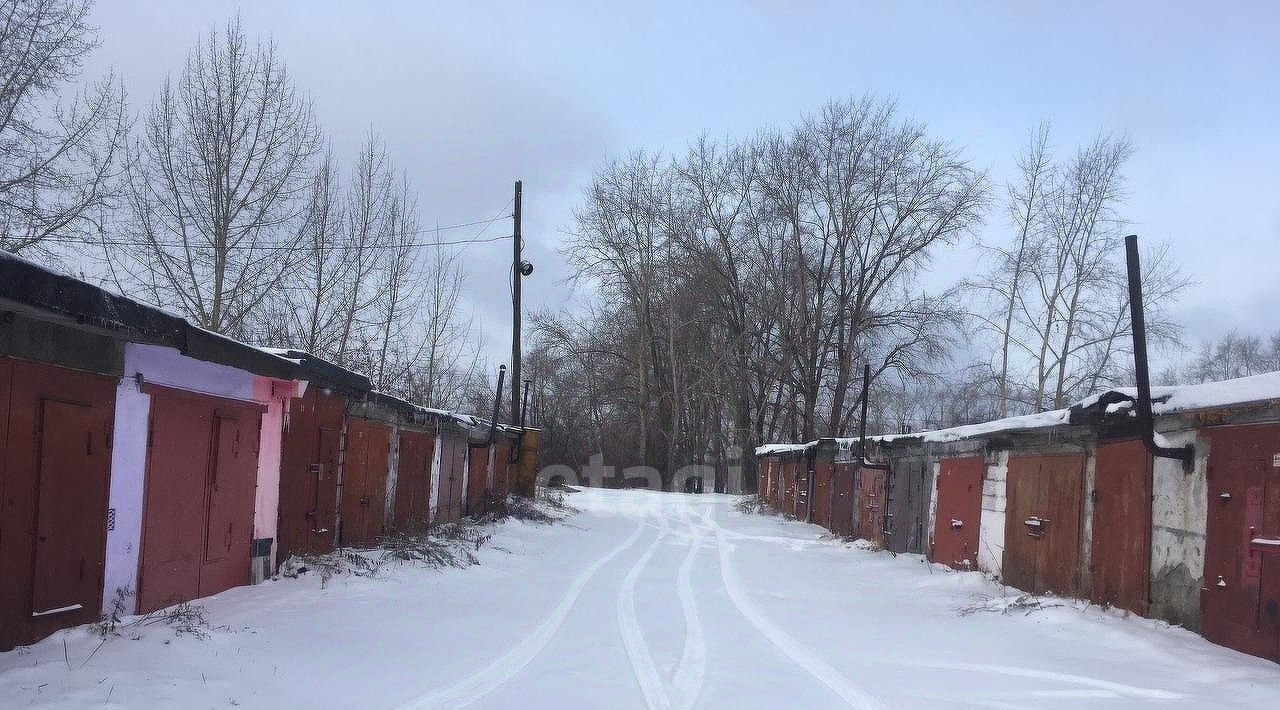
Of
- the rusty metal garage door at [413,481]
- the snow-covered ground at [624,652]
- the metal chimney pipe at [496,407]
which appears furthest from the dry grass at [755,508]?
the snow-covered ground at [624,652]

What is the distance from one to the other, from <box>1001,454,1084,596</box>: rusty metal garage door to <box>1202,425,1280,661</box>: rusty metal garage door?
270cm

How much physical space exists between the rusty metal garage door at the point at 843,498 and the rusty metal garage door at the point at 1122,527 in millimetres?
11679

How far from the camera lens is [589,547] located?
737 inches

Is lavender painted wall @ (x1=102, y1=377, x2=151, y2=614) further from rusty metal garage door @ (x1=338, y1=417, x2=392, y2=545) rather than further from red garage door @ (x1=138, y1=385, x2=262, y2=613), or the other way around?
rusty metal garage door @ (x1=338, y1=417, x2=392, y2=545)

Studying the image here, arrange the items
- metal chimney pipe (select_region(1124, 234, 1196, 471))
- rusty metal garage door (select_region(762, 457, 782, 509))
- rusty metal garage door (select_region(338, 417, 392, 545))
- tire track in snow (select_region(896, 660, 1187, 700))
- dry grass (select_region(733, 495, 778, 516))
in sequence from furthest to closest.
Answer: rusty metal garage door (select_region(762, 457, 782, 509)), dry grass (select_region(733, 495, 778, 516)), rusty metal garage door (select_region(338, 417, 392, 545)), metal chimney pipe (select_region(1124, 234, 1196, 471)), tire track in snow (select_region(896, 660, 1187, 700))

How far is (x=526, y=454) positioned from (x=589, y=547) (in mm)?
10319

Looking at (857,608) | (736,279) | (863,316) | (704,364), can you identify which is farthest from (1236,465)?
(704,364)

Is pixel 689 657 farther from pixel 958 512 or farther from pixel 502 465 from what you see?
pixel 502 465

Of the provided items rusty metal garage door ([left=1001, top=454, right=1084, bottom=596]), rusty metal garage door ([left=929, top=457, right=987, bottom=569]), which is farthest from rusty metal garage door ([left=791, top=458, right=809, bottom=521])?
rusty metal garage door ([left=1001, top=454, right=1084, bottom=596])

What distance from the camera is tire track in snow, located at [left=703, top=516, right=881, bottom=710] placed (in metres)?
6.89

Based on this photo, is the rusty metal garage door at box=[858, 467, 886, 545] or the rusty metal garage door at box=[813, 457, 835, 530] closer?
the rusty metal garage door at box=[858, 467, 886, 545]

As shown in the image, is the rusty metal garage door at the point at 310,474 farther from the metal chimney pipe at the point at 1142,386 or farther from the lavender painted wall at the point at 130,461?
the metal chimney pipe at the point at 1142,386

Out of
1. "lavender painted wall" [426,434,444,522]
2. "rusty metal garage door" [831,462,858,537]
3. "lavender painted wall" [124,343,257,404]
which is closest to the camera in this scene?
"lavender painted wall" [124,343,257,404]

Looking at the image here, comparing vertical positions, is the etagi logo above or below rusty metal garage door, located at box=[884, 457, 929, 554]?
below
